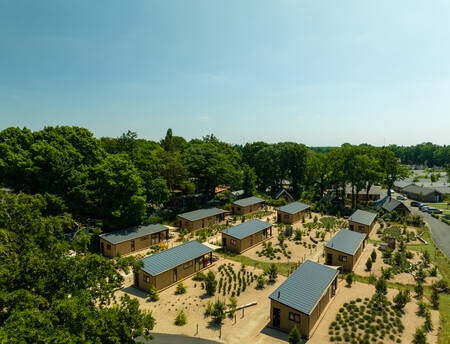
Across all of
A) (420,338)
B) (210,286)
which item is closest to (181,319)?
(210,286)

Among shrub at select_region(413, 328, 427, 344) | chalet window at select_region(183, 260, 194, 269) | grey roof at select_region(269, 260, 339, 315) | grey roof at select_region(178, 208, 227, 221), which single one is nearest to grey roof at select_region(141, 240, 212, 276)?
chalet window at select_region(183, 260, 194, 269)

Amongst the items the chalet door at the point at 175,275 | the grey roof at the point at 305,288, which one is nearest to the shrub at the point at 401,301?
the grey roof at the point at 305,288

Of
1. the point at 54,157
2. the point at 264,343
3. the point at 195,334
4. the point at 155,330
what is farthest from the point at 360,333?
the point at 54,157

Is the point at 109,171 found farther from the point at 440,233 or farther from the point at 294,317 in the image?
the point at 440,233

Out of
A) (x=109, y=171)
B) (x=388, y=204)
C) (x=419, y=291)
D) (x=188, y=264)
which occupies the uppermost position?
(x=109, y=171)

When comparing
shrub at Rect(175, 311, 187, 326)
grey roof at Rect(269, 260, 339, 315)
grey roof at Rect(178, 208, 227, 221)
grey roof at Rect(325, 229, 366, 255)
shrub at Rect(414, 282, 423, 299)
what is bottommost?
shrub at Rect(175, 311, 187, 326)

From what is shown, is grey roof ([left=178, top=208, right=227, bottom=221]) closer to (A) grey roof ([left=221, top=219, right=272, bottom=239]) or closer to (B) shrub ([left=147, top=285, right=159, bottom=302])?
(A) grey roof ([left=221, top=219, right=272, bottom=239])

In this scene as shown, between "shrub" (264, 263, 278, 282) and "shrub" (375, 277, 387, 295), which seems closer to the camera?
"shrub" (375, 277, 387, 295)
